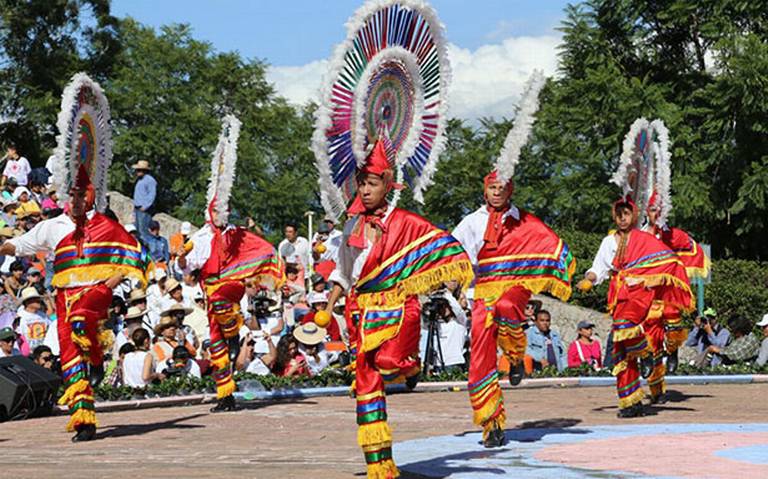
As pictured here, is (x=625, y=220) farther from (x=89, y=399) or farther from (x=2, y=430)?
(x=2, y=430)

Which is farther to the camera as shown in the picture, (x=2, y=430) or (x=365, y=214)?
(x=2, y=430)

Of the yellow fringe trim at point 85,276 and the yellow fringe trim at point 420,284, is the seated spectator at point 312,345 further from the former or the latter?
the yellow fringe trim at point 420,284

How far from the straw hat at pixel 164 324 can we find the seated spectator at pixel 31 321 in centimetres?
146

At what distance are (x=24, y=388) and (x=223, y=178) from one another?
323 cm

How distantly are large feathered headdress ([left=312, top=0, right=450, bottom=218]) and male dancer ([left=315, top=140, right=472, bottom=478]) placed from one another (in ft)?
0.66

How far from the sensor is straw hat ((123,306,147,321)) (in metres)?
17.7

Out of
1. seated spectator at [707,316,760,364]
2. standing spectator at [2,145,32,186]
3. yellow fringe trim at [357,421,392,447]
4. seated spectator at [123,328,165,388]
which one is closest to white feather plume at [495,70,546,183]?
yellow fringe trim at [357,421,392,447]

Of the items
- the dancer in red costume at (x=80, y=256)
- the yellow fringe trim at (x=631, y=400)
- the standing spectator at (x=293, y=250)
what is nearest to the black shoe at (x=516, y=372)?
the yellow fringe trim at (x=631, y=400)

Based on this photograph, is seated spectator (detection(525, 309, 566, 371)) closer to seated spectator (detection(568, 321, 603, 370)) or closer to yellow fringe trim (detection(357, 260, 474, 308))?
seated spectator (detection(568, 321, 603, 370))

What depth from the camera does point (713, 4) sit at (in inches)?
1513

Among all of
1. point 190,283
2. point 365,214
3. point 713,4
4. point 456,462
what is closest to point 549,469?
point 456,462

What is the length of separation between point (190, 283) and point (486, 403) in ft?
34.6

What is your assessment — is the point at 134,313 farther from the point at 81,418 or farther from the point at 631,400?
the point at 631,400

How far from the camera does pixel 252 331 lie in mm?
19141
